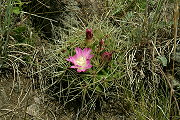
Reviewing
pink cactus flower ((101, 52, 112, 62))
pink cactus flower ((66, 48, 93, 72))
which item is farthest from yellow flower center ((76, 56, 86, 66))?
pink cactus flower ((101, 52, 112, 62))

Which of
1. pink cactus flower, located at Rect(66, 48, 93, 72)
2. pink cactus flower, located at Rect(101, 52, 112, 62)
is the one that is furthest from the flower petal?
pink cactus flower, located at Rect(101, 52, 112, 62)

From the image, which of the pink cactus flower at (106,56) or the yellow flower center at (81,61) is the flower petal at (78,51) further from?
the pink cactus flower at (106,56)

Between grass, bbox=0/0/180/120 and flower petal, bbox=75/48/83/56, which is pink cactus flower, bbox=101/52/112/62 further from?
flower petal, bbox=75/48/83/56

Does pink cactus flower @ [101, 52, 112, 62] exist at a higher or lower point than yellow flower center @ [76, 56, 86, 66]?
higher

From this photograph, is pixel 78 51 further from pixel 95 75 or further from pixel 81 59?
pixel 95 75

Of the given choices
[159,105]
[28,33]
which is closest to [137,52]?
[159,105]

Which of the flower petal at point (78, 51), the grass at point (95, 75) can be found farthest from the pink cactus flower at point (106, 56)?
the flower petal at point (78, 51)
